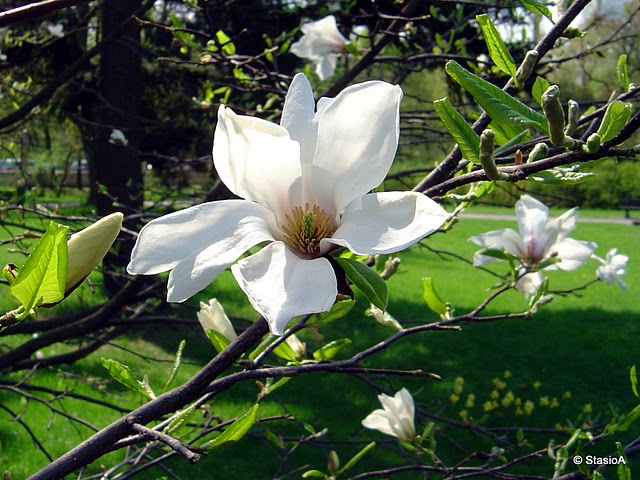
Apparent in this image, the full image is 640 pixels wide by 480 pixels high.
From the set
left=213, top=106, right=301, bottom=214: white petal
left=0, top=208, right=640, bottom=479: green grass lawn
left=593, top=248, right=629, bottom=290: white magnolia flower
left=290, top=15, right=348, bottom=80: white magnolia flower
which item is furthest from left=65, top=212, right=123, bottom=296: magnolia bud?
left=593, top=248, right=629, bottom=290: white magnolia flower

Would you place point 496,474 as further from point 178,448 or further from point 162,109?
point 162,109

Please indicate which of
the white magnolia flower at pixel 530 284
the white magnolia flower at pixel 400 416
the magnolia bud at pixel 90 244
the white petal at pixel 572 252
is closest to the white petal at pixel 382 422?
the white magnolia flower at pixel 400 416

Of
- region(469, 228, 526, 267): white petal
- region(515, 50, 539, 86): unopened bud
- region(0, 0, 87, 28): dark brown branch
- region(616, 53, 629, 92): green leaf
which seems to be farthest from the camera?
region(469, 228, 526, 267): white petal

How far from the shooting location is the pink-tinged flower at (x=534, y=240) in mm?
1309

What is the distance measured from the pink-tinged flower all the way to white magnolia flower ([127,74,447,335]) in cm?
73

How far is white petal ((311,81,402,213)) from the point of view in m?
0.59

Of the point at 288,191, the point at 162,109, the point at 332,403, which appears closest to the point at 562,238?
the point at 288,191

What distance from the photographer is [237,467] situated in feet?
11.3

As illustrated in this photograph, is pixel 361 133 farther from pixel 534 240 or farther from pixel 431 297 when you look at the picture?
pixel 534 240

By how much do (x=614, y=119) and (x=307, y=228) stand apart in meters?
0.30

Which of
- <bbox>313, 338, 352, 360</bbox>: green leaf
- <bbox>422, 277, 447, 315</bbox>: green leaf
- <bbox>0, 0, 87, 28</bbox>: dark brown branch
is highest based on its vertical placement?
<bbox>0, 0, 87, 28</bbox>: dark brown branch

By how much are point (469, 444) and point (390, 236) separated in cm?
353

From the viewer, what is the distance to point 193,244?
557mm

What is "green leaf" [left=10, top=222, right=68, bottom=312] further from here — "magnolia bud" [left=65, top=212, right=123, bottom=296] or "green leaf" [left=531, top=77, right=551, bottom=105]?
"green leaf" [left=531, top=77, right=551, bottom=105]
